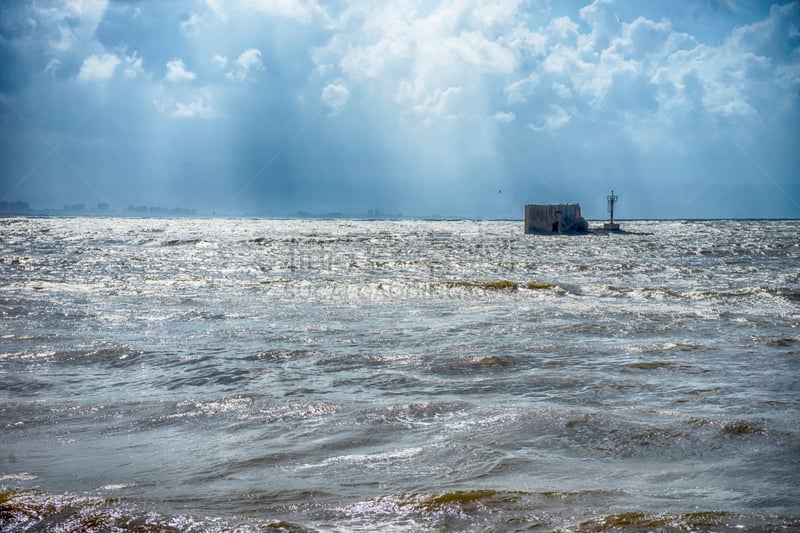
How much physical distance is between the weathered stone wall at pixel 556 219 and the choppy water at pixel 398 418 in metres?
56.2

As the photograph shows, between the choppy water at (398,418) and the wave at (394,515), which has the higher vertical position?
the wave at (394,515)

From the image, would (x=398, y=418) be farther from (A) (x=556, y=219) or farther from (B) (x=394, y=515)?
(A) (x=556, y=219)

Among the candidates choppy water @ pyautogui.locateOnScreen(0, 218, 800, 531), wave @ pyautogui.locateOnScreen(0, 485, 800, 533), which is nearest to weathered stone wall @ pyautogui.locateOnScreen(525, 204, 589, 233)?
choppy water @ pyautogui.locateOnScreen(0, 218, 800, 531)

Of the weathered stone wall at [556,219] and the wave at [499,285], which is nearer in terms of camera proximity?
the wave at [499,285]

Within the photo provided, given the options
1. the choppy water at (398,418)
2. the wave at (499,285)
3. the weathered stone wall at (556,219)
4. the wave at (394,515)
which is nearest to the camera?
the wave at (394,515)

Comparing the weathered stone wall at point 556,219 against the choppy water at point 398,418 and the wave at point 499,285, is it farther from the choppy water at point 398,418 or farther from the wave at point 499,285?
the choppy water at point 398,418

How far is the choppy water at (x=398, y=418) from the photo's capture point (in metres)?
3.46

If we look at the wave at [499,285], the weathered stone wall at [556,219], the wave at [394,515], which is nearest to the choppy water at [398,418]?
the wave at [394,515]

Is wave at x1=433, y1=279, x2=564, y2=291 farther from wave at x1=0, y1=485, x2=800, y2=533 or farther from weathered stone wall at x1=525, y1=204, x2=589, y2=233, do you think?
weathered stone wall at x1=525, y1=204, x2=589, y2=233

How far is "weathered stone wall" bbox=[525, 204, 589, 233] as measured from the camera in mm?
68375

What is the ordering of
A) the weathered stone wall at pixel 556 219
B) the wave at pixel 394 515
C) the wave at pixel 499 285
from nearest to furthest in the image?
the wave at pixel 394 515, the wave at pixel 499 285, the weathered stone wall at pixel 556 219

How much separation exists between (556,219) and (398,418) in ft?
217

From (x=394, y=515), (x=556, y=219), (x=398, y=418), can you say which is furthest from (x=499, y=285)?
(x=556, y=219)

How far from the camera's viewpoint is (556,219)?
68938 millimetres
